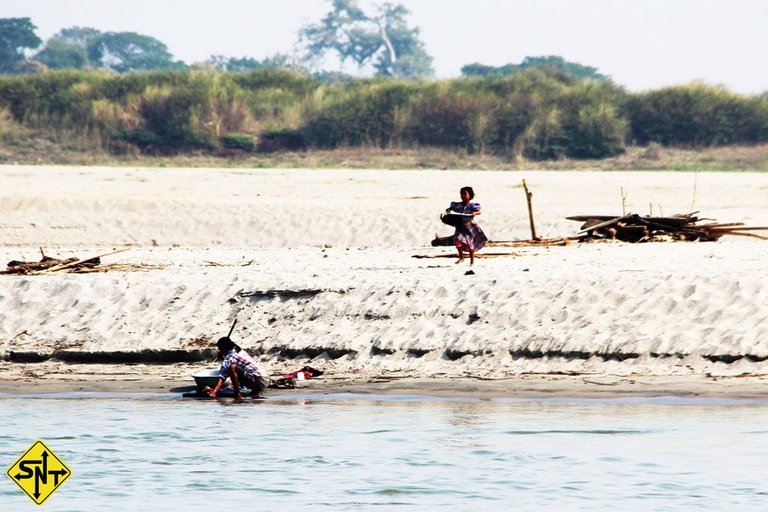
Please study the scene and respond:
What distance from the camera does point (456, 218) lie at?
14.7 meters

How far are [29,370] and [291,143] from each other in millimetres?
23425

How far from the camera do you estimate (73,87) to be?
39.8 meters

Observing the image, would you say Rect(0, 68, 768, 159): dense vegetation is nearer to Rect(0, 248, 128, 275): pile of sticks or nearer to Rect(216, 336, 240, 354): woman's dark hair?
Rect(0, 248, 128, 275): pile of sticks

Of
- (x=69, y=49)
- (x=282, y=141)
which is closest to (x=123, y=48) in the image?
(x=69, y=49)

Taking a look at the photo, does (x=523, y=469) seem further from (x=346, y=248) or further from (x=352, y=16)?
(x=352, y=16)

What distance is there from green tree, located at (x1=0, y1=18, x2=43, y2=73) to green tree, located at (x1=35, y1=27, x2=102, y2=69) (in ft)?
5.87

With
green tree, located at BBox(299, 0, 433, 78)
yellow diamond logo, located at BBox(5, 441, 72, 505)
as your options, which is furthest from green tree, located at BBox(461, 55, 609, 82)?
yellow diamond logo, located at BBox(5, 441, 72, 505)

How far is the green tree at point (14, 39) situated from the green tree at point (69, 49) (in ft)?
5.87

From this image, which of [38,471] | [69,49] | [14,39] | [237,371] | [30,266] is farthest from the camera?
[69,49]

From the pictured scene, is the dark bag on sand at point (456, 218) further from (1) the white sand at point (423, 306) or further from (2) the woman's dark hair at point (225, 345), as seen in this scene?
(2) the woman's dark hair at point (225, 345)

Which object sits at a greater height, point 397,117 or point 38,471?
point 397,117

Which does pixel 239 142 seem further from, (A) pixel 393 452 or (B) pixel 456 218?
(A) pixel 393 452

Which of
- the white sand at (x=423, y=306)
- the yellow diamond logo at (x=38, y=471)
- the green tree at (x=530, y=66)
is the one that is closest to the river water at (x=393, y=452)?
the white sand at (x=423, y=306)

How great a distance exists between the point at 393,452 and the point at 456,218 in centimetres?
435
